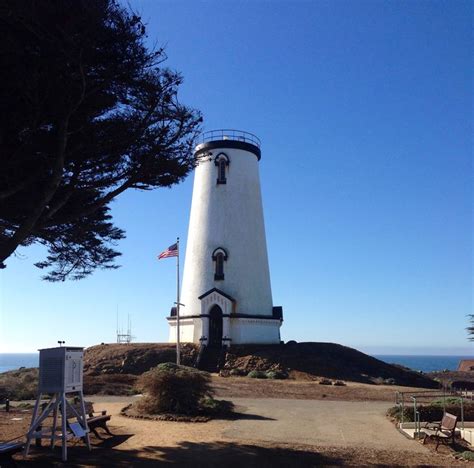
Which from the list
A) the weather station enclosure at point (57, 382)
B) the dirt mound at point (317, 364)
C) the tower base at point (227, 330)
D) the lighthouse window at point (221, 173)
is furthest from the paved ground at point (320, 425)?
the lighthouse window at point (221, 173)

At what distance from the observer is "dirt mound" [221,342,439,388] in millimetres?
32219

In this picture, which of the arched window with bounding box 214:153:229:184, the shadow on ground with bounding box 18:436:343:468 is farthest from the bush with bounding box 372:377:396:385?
the shadow on ground with bounding box 18:436:343:468

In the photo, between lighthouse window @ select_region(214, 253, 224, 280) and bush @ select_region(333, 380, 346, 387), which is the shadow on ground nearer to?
bush @ select_region(333, 380, 346, 387)

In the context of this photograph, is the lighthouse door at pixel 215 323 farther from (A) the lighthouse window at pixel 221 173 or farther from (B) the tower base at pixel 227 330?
(A) the lighthouse window at pixel 221 173

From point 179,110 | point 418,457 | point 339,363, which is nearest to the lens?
point 418,457

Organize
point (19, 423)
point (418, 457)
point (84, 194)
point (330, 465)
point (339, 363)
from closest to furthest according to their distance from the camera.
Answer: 1. point (330, 465)
2. point (418, 457)
3. point (84, 194)
4. point (19, 423)
5. point (339, 363)

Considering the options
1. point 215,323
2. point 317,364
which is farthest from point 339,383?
point 215,323

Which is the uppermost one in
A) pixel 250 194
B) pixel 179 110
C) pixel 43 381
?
pixel 250 194

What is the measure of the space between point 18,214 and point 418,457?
11.0 metres

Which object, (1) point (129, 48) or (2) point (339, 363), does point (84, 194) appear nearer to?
(1) point (129, 48)

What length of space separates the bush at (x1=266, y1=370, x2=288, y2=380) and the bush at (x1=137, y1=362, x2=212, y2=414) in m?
14.1

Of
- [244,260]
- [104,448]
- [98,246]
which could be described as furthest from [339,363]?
[104,448]

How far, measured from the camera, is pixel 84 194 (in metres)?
14.2

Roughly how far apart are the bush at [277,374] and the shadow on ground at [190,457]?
18.9m
